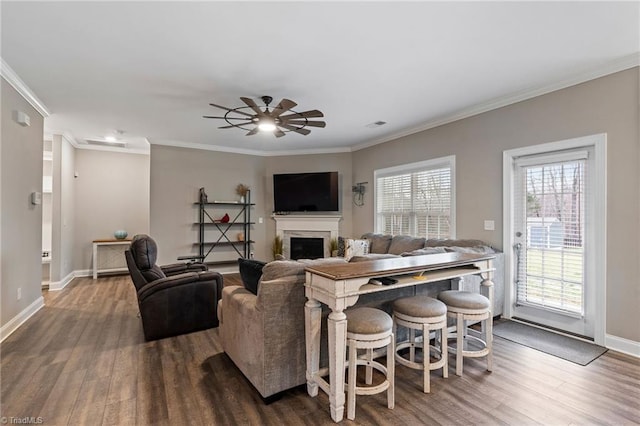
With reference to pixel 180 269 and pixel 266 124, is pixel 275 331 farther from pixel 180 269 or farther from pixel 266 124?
pixel 180 269

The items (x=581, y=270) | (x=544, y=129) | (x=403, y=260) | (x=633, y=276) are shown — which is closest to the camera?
(x=403, y=260)

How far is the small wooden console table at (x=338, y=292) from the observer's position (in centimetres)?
187

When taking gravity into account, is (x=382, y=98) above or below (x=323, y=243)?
above

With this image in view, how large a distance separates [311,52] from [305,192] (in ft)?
12.9

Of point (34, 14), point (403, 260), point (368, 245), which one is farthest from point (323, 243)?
point (34, 14)

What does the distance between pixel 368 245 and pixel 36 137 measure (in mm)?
5032

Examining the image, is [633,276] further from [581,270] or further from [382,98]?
[382,98]

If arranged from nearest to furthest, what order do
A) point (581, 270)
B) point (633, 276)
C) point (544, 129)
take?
1. point (633, 276)
2. point (581, 270)
3. point (544, 129)

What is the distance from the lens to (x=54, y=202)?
5152 mm

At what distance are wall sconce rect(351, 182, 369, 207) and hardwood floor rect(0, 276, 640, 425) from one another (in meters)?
3.73

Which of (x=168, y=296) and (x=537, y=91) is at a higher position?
(x=537, y=91)

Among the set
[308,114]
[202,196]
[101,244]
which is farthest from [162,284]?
[101,244]

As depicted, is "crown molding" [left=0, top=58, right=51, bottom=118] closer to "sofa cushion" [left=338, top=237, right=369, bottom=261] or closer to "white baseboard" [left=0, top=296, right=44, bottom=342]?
"white baseboard" [left=0, top=296, right=44, bottom=342]

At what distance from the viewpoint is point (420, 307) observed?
2.25m
